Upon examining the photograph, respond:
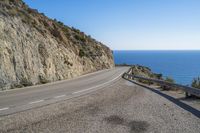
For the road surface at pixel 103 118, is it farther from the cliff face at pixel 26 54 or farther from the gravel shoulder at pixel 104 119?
the cliff face at pixel 26 54

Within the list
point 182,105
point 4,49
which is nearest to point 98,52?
point 4,49

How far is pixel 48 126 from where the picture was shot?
25.7 ft

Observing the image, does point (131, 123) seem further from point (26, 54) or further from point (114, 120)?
point (26, 54)

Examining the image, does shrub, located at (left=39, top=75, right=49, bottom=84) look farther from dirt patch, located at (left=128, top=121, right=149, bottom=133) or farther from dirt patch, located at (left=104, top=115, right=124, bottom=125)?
dirt patch, located at (left=128, top=121, right=149, bottom=133)

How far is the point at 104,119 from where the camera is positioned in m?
8.70

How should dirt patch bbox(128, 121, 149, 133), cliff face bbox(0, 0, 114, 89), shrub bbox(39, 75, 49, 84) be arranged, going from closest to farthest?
dirt patch bbox(128, 121, 149, 133) < cliff face bbox(0, 0, 114, 89) < shrub bbox(39, 75, 49, 84)

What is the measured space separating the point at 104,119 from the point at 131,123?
980mm

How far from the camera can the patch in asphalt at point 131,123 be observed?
757 cm

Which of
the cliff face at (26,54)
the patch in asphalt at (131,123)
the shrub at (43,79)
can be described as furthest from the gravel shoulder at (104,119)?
the shrub at (43,79)

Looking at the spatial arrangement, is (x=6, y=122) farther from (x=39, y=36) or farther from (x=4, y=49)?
(x=39, y=36)

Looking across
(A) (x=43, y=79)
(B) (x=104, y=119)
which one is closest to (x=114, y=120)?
(B) (x=104, y=119)

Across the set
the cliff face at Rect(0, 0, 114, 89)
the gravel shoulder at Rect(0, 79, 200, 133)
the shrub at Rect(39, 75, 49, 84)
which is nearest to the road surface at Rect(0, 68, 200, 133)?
the gravel shoulder at Rect(0, 79, 200, 133)

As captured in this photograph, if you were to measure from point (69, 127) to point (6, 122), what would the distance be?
7.02 ft

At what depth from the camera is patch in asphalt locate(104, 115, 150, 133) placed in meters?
7.57
